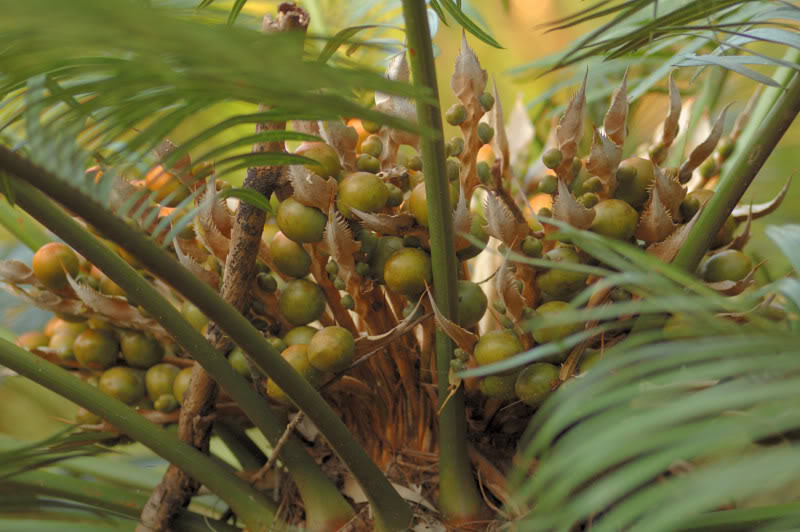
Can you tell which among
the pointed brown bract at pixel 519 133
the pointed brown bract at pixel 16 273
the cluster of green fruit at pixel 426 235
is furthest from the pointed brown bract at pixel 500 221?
the pointed brown bract at pixel 16 273

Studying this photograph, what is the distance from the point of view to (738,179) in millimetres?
435

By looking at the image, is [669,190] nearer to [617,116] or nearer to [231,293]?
[617,116]

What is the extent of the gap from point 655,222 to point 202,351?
0.29 meters

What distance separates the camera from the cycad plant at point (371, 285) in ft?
Result: 1.01

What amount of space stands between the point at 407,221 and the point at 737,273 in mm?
225

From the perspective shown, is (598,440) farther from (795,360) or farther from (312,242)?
(312,242)

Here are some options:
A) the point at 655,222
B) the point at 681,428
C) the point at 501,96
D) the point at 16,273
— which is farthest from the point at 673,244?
the point at 501,96

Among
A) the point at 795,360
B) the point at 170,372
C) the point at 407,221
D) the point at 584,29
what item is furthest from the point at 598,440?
the point at 584,29

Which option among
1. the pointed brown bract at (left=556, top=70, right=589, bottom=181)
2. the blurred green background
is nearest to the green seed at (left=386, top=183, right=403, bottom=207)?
the pointed brown bract at (left=556, top=70, right=589, bottom=181)

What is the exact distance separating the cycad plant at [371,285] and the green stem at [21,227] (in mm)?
98

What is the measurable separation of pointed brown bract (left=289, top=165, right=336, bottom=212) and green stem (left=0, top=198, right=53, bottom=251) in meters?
0.32

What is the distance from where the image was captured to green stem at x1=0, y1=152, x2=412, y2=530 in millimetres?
304

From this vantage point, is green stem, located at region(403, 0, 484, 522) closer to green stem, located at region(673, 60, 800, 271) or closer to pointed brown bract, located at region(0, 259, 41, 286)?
green stem, located at region(673, 60, 800, 271)

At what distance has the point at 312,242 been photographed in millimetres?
471
